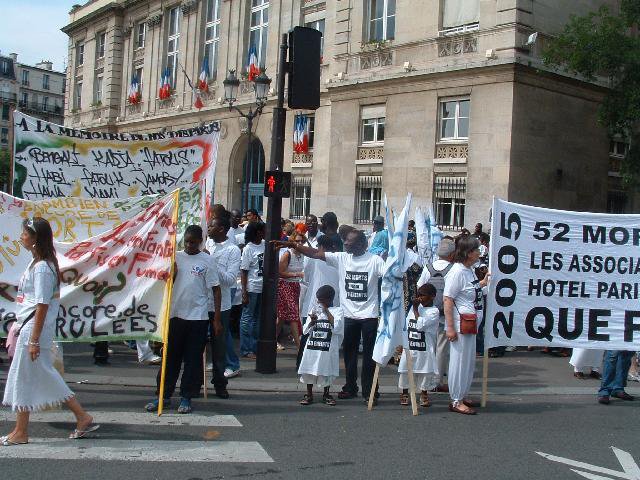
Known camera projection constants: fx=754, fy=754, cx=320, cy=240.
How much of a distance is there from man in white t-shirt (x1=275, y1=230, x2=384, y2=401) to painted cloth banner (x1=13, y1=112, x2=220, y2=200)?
223 cm

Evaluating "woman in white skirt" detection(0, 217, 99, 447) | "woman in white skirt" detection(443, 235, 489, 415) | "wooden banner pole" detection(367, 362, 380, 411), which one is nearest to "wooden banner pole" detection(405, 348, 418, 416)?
"wooden banner pole" detection(367, 362, 380, 411)

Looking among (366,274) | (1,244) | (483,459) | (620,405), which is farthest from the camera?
(620,405)

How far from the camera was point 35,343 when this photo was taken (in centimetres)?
606

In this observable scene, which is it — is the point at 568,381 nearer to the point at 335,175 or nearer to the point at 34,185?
the point at 34,185

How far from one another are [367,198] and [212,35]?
14346mm

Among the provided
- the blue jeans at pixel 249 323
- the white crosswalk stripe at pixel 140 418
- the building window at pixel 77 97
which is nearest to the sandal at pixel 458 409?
the white crosswalk stripe at pixel 140 418

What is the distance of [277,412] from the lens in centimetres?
771

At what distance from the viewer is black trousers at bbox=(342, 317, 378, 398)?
8.30 meters

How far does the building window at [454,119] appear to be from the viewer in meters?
22.6

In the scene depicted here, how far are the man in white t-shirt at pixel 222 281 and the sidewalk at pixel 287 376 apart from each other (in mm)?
552

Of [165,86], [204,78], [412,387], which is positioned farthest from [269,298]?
[165,86]

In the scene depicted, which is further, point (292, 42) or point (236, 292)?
point (236, 292)

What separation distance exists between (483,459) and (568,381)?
4.57 metres

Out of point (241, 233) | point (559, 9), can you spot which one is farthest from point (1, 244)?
point (559, 9)
